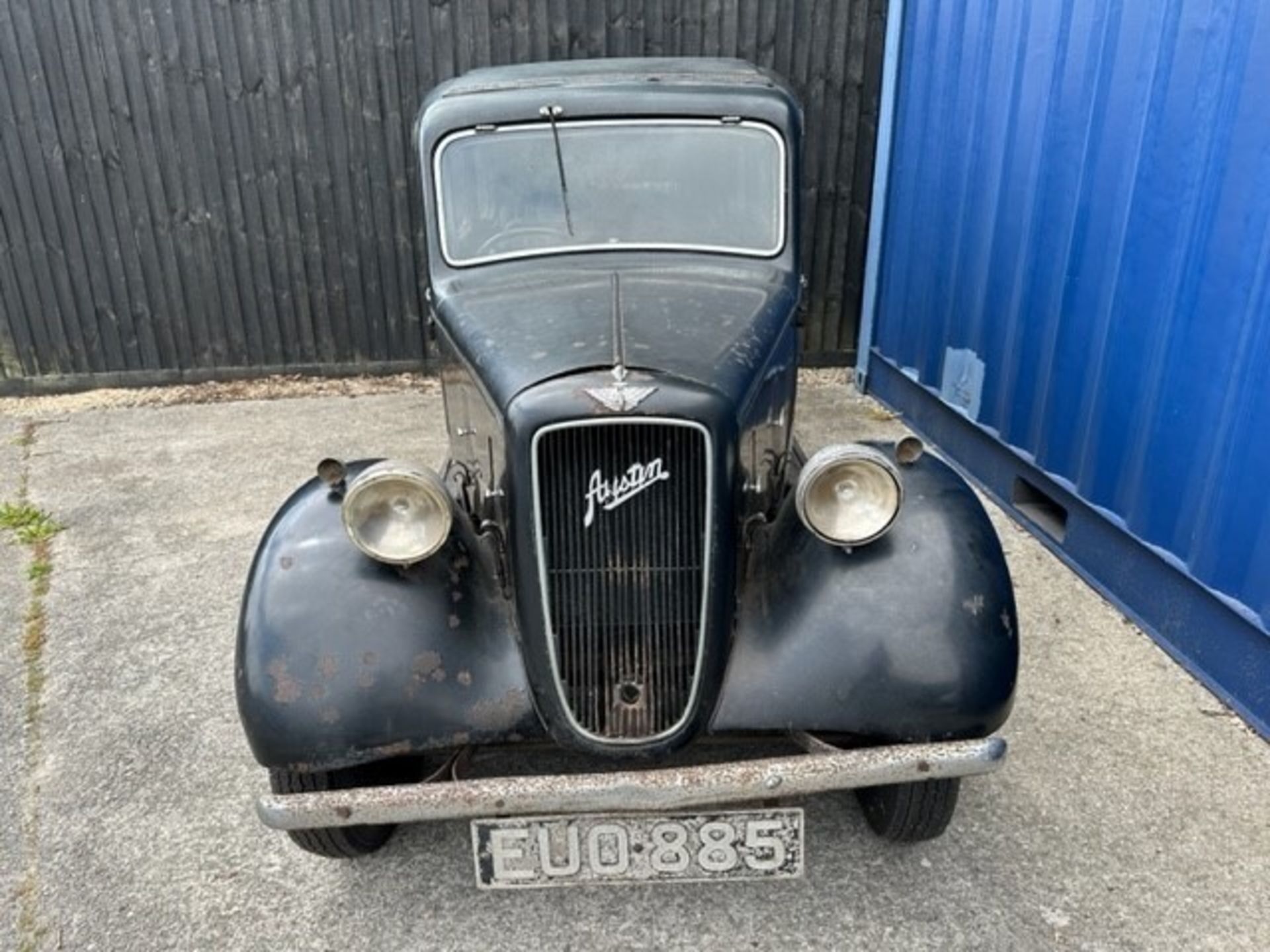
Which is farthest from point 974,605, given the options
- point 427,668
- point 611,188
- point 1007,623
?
point 611,188

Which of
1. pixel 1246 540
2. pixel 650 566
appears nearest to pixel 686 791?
pixel 650 566

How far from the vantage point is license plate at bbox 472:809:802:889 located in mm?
2203

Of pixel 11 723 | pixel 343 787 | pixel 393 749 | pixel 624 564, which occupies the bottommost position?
pixel 11 723

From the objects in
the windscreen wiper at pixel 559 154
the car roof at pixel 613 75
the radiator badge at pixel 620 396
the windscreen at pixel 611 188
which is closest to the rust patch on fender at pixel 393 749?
the radiator badge at pixel 620 396

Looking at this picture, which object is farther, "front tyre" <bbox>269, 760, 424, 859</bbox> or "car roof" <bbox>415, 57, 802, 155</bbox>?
"car roof" <bbox>415, 57, 802, 155</bbox>

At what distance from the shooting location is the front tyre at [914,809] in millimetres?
2549

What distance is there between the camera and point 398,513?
7.93ft

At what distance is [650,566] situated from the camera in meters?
2.32

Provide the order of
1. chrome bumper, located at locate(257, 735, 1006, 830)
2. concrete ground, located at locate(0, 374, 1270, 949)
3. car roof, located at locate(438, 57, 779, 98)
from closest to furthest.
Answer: chrome bumper, located at locate(257, 735, 1006, 830) < concrete ground, located at locate(0, 374, 1270, 949) < car roof, located at locate(438, 57, 779, 98)

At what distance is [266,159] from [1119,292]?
5295 mm

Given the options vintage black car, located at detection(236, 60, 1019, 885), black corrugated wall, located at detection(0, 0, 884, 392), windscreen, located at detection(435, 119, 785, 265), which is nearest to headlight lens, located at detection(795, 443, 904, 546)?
vintage black car, located at detection(236, 60, 1019, 885)

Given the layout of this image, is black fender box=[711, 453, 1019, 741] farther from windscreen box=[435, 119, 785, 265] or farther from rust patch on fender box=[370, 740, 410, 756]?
windscreen box=[435, 119, 785, 265]

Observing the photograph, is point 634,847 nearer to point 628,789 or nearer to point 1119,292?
point 628,789

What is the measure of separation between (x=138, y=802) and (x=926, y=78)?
523cm
